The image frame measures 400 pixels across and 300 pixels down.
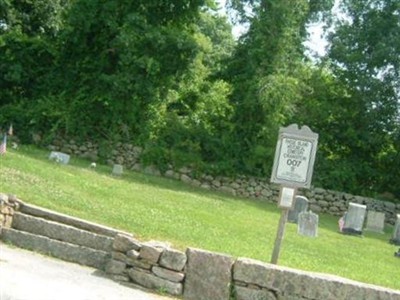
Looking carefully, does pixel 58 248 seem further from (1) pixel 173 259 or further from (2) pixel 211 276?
(2) pixel 211 276

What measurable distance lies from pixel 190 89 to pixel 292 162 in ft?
56.7

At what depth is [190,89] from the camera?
25281 mm

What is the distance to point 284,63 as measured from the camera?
973 inches

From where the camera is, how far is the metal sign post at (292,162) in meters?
8.21

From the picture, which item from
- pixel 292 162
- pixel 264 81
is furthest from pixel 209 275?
pixel 264 81

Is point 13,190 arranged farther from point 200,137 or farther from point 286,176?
point 200,137

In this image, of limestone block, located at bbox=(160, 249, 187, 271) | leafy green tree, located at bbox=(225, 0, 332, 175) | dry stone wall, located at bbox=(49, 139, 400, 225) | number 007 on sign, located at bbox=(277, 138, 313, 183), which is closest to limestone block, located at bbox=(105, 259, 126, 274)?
limestone block, located at bbox=(160, 249, 187, 271)

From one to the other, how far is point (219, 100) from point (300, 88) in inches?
135

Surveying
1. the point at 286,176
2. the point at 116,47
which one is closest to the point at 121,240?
the point at 286,176

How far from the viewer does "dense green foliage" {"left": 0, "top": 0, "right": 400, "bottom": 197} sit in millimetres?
23406

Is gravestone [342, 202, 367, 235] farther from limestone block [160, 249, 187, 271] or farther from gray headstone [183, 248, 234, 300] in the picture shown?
limestone block [160, 249, 187, 271]

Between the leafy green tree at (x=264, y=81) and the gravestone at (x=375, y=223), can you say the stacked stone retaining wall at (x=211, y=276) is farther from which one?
the leafy green tree at (x=264, y=81)

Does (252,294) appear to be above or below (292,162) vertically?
below

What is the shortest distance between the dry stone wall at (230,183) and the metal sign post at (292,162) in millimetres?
14766
